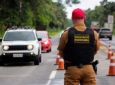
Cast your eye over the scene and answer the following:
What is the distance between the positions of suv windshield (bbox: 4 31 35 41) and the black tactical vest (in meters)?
17.1

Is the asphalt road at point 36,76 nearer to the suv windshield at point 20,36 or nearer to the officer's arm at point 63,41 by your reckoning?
the suv windshield at point 20,36

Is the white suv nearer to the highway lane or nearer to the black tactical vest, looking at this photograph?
the highway lane

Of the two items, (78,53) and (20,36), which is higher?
(78,53)

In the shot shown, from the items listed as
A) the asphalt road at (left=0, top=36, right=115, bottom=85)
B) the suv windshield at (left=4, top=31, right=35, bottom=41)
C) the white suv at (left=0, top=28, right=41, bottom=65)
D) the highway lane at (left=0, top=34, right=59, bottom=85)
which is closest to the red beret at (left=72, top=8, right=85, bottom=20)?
the asphalt road at (left=0, top=36, right=115, bottom=85)

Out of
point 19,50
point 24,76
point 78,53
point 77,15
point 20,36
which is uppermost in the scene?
point 77,15

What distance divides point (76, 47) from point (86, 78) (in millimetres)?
523

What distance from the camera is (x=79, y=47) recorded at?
28.9ft

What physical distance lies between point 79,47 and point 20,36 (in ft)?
57.5

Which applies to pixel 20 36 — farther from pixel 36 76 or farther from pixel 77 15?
pixel 77 15

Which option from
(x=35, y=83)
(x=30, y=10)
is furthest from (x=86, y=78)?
(x=30, y=10)

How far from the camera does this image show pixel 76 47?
8820mm

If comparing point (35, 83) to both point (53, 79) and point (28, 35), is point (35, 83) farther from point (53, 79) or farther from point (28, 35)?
point (28, 35)

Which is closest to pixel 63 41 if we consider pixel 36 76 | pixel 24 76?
pixel 36 76

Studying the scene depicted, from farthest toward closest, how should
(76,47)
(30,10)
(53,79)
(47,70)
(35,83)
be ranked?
1. (30,10)
2. (47,70)
3. (53,79)
4. (35,83)
5. (76,47)
